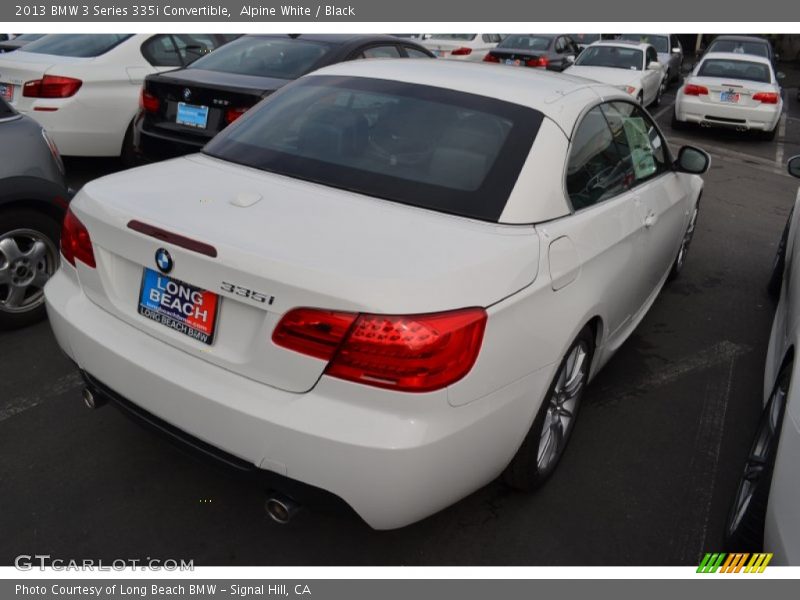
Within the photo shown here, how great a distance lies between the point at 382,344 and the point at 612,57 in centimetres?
1345

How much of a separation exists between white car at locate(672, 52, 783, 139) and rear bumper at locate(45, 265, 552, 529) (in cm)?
1127

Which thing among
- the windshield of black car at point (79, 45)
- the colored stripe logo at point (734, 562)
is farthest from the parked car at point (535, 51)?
the colored stripe logo at point (734, 562)

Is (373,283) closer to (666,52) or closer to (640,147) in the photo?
(640,147)

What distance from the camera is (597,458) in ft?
10.9

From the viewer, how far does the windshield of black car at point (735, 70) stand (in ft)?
41.1

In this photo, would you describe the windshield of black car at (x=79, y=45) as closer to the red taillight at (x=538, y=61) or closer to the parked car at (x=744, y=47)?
the red taillight at (x=538, y=61)

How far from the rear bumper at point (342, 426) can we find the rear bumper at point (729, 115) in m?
11.3

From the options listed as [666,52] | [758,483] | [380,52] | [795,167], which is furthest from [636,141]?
[666,52]

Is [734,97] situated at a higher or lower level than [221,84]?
lower

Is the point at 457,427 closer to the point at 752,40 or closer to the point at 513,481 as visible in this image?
the point at 513,481

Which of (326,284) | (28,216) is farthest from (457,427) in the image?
(28,216)

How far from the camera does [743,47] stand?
17.2 metres

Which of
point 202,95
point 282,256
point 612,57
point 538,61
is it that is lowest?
point 538,61

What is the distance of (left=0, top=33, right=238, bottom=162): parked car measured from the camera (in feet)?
21.0
